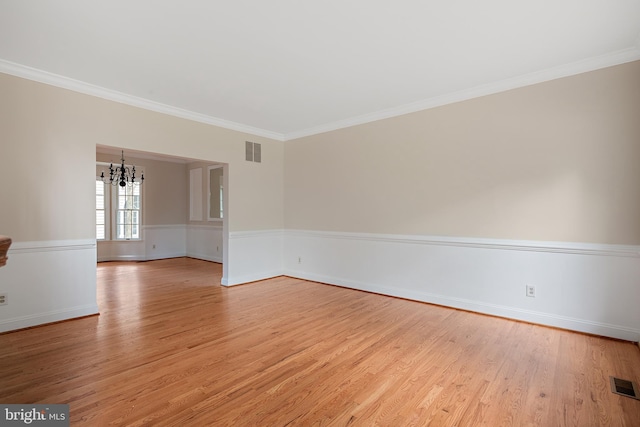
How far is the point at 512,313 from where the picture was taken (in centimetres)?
359

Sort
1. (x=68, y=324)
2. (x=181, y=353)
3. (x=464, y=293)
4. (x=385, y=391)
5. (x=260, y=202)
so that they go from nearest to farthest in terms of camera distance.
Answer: (x=385, y=391), (x=181, y=353), (x=68, y=324), (x=464, y=293), (x=260, y=202)

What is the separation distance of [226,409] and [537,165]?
3.82 m

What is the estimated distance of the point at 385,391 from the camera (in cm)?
220

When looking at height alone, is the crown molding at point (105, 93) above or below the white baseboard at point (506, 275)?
above

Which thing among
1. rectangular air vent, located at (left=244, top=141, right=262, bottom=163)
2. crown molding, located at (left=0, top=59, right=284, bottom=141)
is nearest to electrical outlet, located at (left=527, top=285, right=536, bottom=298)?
rectangular air vent, located at (left=244, top=141, right=262, bottom=163)

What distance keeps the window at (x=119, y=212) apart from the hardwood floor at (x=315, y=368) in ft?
15.9

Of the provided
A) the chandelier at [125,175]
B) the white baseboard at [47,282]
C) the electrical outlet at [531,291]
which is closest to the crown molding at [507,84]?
the electrical outlet at [531,291]

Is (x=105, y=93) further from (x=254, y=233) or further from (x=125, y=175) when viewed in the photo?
(x=125, y=175)

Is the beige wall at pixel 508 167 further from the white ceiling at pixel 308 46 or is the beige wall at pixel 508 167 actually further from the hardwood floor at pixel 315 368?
the hardwood floor at pixel 315 368

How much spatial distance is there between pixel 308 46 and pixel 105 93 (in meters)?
2.74

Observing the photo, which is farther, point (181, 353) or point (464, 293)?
point (464, 293)

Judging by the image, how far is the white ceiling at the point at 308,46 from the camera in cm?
232

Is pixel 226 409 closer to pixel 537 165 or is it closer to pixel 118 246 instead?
pixel 537 165

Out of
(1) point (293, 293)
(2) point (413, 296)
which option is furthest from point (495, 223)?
(1) point (293, 293)
